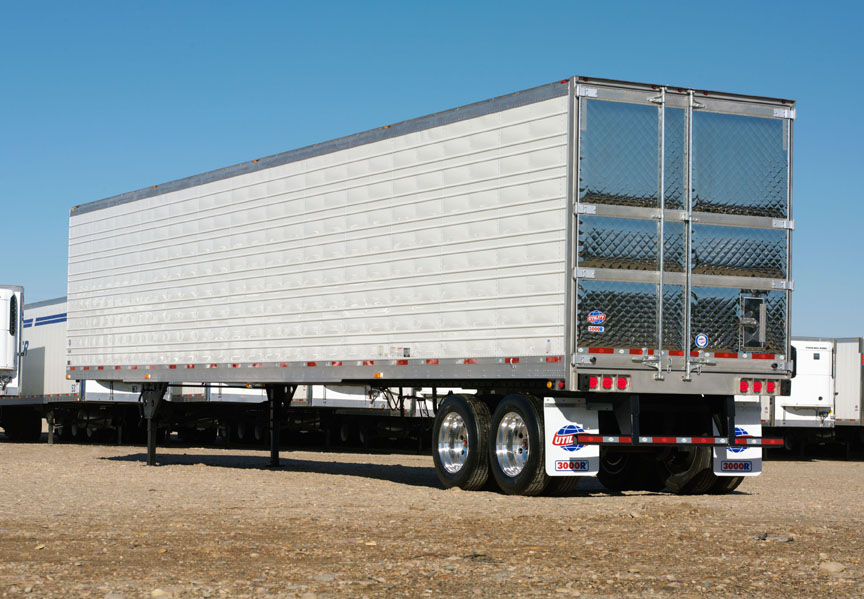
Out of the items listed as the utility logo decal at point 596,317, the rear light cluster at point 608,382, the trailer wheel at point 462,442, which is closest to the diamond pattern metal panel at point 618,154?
the utility logo decal at point 596,317

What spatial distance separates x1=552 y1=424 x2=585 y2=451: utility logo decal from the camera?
14.7 meters

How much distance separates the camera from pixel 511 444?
15477 millimetres

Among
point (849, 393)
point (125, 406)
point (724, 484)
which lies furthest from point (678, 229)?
point (125, 406)

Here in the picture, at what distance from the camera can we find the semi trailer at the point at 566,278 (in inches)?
569

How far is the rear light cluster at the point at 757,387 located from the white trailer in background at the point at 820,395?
13.9 meters

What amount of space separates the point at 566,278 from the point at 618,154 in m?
1.54

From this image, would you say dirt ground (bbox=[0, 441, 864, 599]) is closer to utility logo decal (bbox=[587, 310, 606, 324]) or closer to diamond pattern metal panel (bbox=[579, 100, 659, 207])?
utility logo decal (bbox=[587, 310, 606, 324])

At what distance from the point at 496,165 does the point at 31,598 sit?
358 inches

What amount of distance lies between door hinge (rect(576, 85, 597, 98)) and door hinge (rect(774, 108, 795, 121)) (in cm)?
254

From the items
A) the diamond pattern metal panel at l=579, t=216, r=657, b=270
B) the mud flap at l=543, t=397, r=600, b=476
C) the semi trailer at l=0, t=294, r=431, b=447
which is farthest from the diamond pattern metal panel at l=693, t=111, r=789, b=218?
the semi trailer at l=0, t=294, r=431, b=447

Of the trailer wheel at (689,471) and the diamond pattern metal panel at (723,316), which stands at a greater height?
the diamond pattern metal panel at (723,316)

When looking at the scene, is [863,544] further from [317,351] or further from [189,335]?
[189,335]

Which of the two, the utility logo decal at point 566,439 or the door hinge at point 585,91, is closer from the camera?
the door hinge at point 585,91

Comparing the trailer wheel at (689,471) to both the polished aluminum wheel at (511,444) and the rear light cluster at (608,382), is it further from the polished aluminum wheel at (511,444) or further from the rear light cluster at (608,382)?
the polished aluminum wheel at (511,444)
